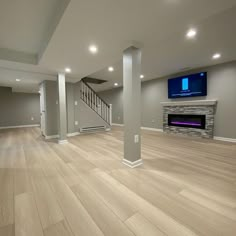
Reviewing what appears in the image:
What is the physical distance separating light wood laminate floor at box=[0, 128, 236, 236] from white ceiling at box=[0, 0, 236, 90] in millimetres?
2246

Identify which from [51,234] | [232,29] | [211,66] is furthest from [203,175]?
[211,66]

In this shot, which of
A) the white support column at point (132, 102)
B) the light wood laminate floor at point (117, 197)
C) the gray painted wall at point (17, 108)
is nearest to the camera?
the light wood laminate floor at point (117, 197)

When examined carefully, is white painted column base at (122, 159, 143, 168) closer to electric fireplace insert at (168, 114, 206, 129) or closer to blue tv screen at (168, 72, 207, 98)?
electric fireplace insert at (168, 114, 206, 129)

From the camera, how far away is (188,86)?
16.5 ft

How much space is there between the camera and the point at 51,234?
1.15 m

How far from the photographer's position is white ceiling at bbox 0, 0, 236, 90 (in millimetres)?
1571

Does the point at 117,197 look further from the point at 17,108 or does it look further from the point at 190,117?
the point at 17,108

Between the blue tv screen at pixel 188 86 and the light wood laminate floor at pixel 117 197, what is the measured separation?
2634mm

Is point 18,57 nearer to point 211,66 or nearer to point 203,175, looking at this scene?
point 203,175

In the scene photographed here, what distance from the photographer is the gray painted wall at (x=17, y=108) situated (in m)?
7.51

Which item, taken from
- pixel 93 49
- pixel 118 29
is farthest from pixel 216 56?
pixel 93 49

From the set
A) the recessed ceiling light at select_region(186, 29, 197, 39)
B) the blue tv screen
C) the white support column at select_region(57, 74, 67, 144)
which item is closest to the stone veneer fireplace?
the blue tv screen

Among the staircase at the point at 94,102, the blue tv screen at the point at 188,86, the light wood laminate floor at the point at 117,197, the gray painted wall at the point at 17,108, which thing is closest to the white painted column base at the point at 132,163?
the light wood laminate floor at the point at 117,197

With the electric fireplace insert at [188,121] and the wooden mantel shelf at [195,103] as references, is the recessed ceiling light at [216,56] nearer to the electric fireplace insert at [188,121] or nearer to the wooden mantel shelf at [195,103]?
the wooden mantel shelf at [195,103]
